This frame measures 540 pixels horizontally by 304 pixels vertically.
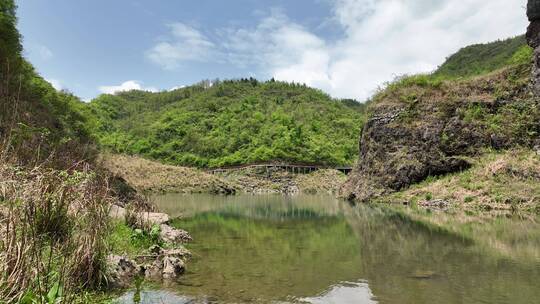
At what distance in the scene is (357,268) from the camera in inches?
401

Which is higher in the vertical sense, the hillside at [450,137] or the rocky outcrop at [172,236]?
the hillside at [450,137]

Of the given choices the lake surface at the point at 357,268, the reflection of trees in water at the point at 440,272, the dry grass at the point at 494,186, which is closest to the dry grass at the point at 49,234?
the lake surface at the point at 357,268

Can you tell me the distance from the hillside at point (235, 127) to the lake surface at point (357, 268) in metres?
56.6

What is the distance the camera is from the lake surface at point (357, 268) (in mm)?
7676

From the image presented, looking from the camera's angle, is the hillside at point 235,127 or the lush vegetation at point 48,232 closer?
the lush vegetation at point 48,232

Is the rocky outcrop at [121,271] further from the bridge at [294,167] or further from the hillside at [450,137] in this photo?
the bridge at [294,167]

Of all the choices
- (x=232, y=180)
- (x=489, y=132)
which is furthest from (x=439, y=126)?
(x=232, y=180)

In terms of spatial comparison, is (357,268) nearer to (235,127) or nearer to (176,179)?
(176,179)

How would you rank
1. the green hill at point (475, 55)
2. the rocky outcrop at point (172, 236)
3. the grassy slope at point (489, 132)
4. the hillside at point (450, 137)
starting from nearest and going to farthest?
the rocky outcrop at point (172, 236) → the grassy slope at point (489, 132) → the hillside at point (450, 137) → the green hill at point (475, 55)

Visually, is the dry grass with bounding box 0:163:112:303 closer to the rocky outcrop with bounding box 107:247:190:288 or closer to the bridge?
the rocky outcrop with bounding box 107:247:190:288

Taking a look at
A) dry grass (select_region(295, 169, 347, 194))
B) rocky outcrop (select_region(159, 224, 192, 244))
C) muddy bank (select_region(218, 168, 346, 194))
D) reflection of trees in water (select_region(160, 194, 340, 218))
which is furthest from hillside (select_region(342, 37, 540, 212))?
muddy bank (select_region(218, 168, 346, 194))

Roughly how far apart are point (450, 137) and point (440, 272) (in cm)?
2550

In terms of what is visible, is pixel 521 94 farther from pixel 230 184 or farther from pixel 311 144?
pixel 311 144

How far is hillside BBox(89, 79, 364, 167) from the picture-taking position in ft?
255
